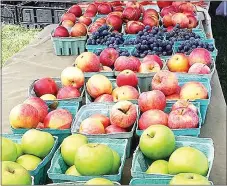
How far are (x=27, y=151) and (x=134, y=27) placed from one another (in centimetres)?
184

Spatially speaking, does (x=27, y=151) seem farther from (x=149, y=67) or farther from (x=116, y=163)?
(x=149, y=67)

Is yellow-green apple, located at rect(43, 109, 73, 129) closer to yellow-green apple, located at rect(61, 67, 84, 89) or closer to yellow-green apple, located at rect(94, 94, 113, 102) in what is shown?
yellow-green apple, located at rect(94, 94, 113, 102)

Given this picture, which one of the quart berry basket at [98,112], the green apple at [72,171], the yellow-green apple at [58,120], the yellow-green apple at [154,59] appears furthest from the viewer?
the yellow-green apple at [154,59]

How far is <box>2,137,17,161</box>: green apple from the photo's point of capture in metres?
1.62

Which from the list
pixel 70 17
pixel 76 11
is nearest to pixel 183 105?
pixel 70 17

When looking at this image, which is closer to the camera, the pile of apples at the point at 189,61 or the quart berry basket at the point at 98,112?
the quart berry basket at the point at 98,112

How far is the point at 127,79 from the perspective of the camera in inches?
91.9

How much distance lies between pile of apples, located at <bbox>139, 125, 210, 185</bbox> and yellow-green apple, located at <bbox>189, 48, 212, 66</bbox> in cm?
99

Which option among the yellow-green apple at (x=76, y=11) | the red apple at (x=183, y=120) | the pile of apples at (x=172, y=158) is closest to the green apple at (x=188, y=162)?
the pile of apples at (x=172, y=158)

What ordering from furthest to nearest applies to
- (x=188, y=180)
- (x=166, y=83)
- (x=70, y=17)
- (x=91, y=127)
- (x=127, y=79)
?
1. (x=70, y=17)
2. (x=127, y=79)
3. (x=166, y=83)
4. (x=91, y=127)
5. (x=188, y=180)

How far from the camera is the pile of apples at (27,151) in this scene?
4.85ft

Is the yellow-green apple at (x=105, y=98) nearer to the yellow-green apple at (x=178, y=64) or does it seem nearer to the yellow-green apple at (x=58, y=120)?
the yellow-green apple at (x=58, y=120)

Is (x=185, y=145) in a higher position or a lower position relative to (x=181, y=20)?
lower

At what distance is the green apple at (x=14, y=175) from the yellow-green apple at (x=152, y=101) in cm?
76
